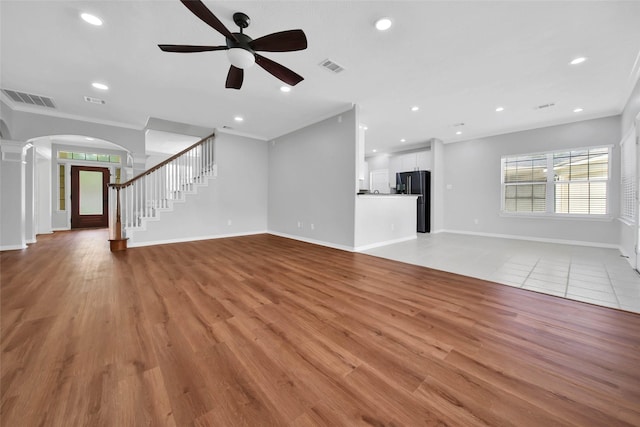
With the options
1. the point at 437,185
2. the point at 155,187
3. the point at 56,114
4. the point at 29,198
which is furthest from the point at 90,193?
the point at 437,185

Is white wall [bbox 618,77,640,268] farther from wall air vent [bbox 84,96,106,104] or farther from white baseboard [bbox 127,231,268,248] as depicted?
wall air vent [bbox 84,96,106,104]

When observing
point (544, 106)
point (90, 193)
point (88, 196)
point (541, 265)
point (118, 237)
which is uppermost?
point (544, 106)

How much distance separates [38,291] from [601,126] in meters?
9.59

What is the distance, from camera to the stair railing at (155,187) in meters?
4.68

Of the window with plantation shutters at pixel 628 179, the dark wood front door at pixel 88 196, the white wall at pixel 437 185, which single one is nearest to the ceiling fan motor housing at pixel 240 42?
the window with plantation shutters at pixel 628 179

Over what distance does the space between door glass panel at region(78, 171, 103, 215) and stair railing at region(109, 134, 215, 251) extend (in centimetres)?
397

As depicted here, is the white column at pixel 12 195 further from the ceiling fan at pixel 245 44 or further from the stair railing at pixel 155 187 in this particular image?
the ceiling fan at pixel 245 44

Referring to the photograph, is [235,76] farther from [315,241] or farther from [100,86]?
[315,241]

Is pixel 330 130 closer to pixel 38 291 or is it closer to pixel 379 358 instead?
pixel 379 358

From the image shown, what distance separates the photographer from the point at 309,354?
1490 mm

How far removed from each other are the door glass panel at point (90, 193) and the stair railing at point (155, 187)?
397cm

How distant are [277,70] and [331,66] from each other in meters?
0.95

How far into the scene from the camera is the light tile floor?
251 centimetres

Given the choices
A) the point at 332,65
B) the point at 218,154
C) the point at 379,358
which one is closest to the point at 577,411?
the point at 379,358
